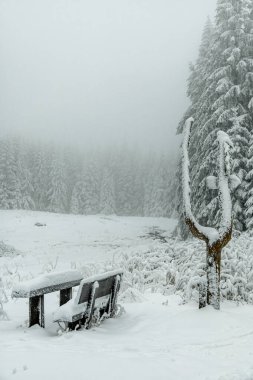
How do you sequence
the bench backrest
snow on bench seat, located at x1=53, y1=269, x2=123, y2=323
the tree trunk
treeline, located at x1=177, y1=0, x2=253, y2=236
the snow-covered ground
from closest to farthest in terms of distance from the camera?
1. the snow-covered ground
2. snow on bench seat, located at x1=53, y1=269, x2=123, y2=323
3. the bench backrest
4. the tree trunk
5. treeline, located at x1=177, y1=0, x2=253, y2=236

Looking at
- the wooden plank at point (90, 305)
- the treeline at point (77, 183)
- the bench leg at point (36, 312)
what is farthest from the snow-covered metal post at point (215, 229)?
the treeline at point (77, 183)

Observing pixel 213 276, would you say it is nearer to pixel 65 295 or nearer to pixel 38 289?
pixel 65 295

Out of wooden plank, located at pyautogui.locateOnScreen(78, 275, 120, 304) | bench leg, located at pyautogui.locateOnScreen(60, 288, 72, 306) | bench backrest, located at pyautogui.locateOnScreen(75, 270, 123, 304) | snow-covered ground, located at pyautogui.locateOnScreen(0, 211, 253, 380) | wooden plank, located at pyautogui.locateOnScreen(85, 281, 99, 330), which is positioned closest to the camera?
snow-covered ground, located at pyautogui.locateOnScreen(0, 211, 253, 380)

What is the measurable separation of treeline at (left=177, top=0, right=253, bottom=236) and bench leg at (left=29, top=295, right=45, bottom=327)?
1358cm

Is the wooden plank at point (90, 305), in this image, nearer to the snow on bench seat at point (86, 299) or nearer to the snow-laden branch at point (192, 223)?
the snow on bench seat at point (86, 299)

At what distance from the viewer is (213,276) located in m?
7.68

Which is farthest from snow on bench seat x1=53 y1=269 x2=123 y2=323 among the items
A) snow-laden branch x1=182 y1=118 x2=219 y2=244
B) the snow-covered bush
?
snow-laden branch x1=182 y1=118 x2=219 y2=244

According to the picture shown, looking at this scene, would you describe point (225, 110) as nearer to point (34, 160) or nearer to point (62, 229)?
point (62, 229)

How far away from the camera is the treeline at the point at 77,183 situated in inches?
2400

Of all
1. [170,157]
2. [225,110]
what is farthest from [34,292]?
[170,157]

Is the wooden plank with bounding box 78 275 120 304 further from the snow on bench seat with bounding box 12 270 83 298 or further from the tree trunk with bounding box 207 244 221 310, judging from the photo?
the tree trunk with bounding box 207 244 221 310

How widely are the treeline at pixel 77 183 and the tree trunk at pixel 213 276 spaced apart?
171ft

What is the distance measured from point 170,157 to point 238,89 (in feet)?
254

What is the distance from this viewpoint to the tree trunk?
761 centimetres
